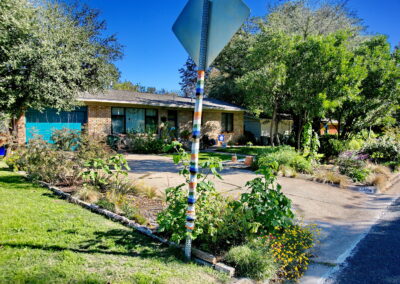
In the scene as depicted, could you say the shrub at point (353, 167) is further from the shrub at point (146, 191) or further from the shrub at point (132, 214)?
the shrub at point (132, 214)

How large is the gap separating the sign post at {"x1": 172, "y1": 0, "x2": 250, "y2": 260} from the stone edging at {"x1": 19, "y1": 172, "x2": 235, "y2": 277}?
40 cm

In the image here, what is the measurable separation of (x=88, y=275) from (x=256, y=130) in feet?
77.1

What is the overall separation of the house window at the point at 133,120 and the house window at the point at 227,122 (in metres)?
6.56

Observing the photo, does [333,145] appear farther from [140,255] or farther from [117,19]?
[117,19]

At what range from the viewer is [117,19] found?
53.4 ft

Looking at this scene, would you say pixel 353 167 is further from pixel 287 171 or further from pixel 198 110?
pixel 198 110

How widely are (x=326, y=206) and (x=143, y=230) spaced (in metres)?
4.41

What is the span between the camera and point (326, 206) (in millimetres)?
6027

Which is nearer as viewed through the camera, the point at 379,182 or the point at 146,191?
the point at 146,191

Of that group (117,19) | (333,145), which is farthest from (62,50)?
(333,145)

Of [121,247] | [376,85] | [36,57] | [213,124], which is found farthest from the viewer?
[213,124]

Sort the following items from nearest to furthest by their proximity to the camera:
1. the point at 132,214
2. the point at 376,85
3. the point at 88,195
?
the point at 132,214
the point at 88,195
the point at 376,85

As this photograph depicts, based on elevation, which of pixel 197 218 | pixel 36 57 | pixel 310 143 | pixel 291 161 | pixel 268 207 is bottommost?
pixel 197 218

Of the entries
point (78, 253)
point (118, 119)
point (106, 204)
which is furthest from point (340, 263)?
point (118, 119)
